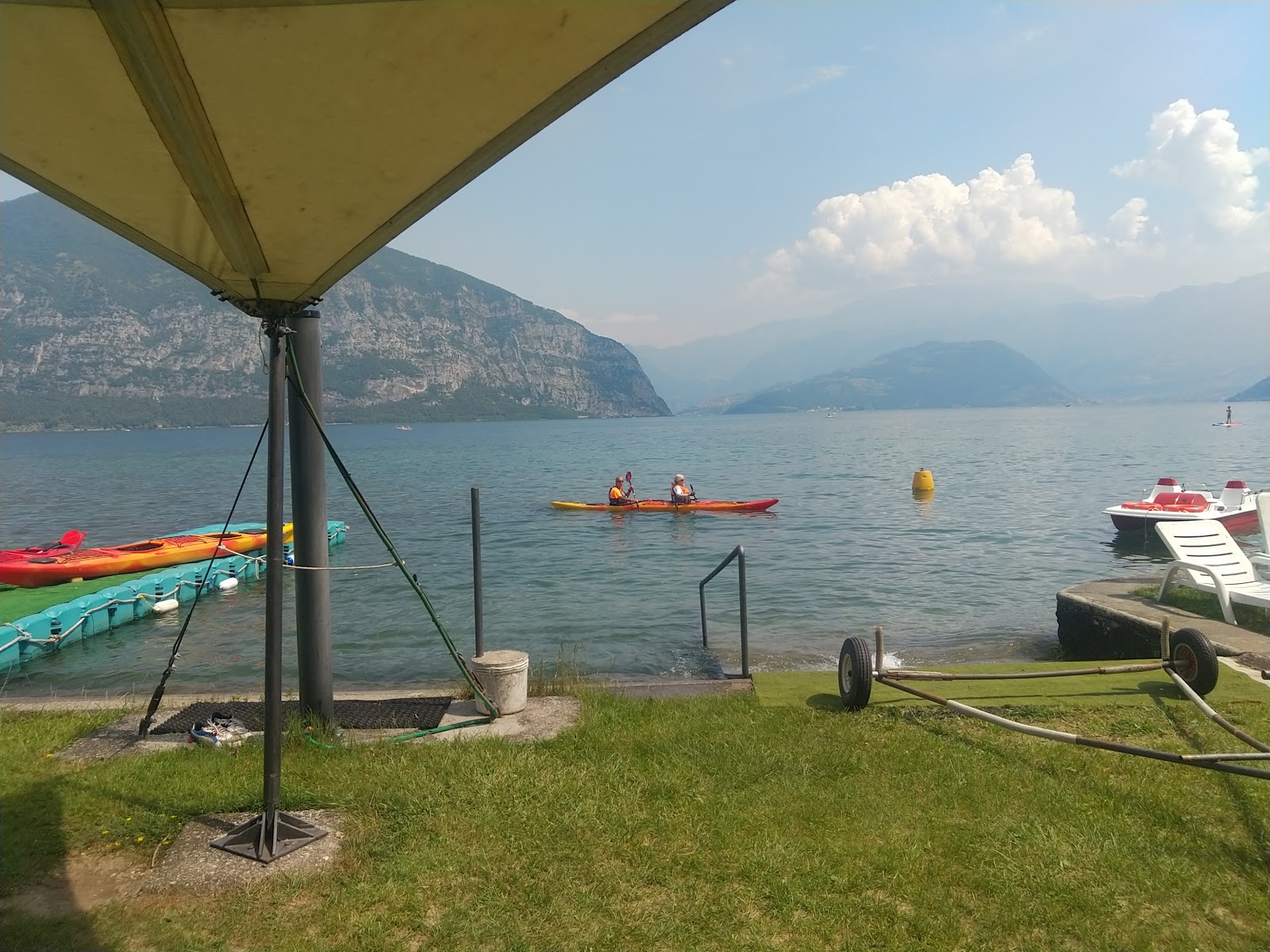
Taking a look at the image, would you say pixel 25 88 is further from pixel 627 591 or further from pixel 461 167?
pixel 627 591

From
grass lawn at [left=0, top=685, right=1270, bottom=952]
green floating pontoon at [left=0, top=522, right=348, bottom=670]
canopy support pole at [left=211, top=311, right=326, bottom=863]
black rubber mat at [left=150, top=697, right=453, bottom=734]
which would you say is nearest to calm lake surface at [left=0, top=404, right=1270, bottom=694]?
green floating pontoon at [left=0, top=522, right=348, bottom=670]

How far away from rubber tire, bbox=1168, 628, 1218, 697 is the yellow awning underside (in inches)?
251

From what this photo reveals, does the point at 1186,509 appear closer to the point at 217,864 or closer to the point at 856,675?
the point at 856,675

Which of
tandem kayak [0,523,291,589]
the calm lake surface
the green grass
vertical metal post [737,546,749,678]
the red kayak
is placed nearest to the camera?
vertical metal post [737,546,749,678]

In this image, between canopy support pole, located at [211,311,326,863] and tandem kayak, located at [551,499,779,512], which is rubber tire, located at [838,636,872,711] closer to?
canopy support pole, located at [211,311,326,863]

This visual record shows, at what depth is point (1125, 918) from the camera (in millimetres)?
3572

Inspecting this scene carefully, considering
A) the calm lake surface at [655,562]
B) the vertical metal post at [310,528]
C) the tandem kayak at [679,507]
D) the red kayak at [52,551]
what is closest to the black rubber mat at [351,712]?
the vertical metal post at [310,528]

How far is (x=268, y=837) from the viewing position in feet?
14.3

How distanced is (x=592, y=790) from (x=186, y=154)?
12.8 feet

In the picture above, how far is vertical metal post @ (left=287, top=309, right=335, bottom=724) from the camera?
5.97 m

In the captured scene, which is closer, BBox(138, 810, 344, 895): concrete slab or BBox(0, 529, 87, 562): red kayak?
BBox(138, 810, 344, 895): concrete slab

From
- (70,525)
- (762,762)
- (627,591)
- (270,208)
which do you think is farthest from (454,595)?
(70,525)

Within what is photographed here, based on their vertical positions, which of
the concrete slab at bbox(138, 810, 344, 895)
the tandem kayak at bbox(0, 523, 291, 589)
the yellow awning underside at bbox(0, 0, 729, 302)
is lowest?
the tandem kayak at bbox(0, 523, 291, 589)

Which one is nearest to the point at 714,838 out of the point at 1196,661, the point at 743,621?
the point at 743,621
